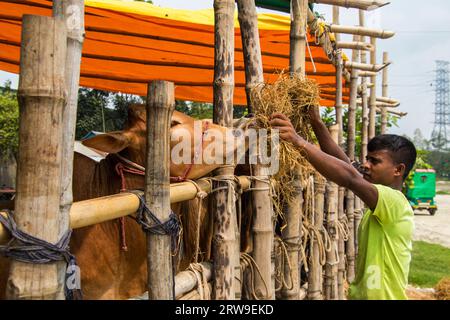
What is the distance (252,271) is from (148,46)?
3.42 meters

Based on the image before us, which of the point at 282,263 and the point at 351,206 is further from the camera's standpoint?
the point at 351,206

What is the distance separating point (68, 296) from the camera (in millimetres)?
1777

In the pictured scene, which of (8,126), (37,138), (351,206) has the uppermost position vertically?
(8,126)

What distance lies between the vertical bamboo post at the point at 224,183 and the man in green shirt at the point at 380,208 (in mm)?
550

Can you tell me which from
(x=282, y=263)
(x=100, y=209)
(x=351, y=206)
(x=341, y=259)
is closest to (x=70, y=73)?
(x=100, y=209)

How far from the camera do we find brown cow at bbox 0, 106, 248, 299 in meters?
2.69

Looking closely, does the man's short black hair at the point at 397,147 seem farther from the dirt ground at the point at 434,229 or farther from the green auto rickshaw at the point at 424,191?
the green auto rickshaw at the point at 424,191

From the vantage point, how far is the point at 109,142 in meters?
2.64

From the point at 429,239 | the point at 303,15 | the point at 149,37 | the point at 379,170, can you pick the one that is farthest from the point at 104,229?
the point at 429,239

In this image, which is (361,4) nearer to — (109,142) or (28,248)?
(109,142)

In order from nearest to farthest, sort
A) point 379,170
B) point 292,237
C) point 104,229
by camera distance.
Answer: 1. point 379,170
2. point 104,229
3. point 292,237

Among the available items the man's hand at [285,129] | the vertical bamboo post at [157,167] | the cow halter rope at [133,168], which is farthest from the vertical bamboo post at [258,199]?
the vertical bamboo post at [157,167]

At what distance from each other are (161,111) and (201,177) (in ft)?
3.06
